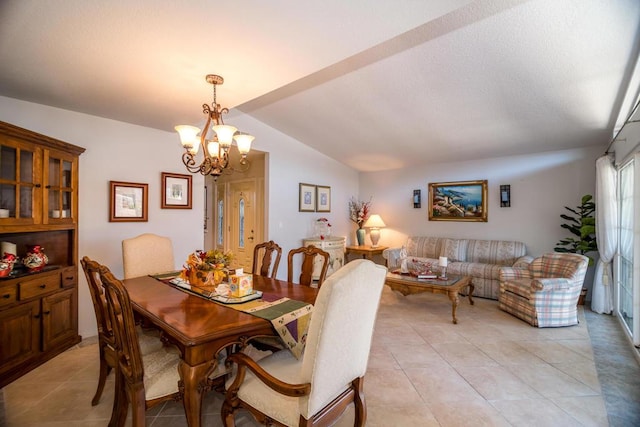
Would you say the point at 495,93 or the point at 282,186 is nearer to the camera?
the point at 495,93

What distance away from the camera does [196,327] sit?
154 cm

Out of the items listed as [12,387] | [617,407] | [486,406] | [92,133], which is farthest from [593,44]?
[12,387]

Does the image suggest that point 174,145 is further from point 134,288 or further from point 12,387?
point 12,387

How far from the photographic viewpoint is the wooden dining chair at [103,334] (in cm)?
179

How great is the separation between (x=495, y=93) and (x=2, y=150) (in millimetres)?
4493

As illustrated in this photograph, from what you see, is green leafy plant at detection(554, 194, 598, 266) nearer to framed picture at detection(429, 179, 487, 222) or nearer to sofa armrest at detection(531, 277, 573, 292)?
sofa armrest at detection(531, 277, 573, 292)

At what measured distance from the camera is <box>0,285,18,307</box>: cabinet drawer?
226 cm

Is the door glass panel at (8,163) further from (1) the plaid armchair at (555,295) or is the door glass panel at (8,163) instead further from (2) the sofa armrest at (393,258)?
(1) the plaid armchair at (555,295)

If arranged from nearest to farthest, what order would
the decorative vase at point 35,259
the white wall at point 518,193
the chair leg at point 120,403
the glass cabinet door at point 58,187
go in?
the chair leg at point 120,403, the decorative vase at point 35,259, the glass cabinet door at point 58,187, the white wall at point 518,193

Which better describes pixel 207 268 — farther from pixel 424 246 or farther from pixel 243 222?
pixel 424 246

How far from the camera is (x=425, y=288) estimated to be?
3854 millimetres

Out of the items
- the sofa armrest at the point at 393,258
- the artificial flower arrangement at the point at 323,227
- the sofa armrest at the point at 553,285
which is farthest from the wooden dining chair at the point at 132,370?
the artificial flower arrangement at the point at 323,227

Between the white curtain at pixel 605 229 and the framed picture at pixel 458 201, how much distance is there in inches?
64.9

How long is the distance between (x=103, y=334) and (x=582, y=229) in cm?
537
